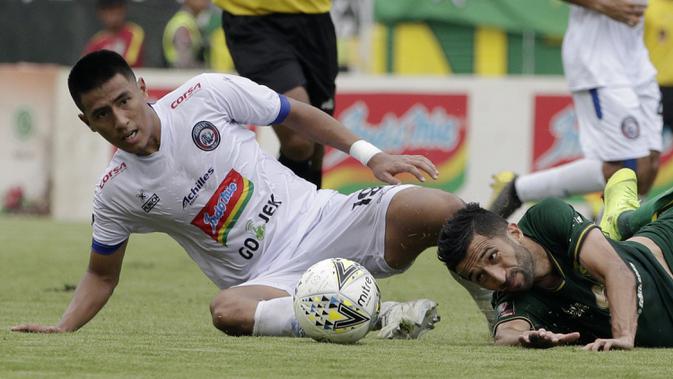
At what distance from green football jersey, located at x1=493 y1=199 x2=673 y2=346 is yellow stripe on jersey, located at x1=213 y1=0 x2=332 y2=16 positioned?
3087 mm

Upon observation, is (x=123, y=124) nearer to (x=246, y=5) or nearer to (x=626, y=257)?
(x=626, y=257)

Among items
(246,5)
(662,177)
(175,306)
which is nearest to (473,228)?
(175,306)

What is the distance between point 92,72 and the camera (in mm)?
5637

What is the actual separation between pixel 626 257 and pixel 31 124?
10.3m

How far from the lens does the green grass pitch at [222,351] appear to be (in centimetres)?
446

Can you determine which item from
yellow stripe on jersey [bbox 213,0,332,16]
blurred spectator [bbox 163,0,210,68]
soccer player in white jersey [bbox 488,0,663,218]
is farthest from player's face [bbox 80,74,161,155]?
blurred spectator [bbox 163,0,210,68]

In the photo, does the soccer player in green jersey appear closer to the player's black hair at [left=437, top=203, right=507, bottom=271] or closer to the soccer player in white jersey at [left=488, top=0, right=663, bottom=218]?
the player's black hair at [left=437, top=203, right=507, bottom=271]

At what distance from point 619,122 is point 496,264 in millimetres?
3951

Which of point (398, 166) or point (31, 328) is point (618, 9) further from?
point (31, 328)

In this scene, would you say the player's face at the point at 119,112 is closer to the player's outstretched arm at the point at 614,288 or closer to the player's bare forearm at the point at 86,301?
the player's bare forearm at the point at 86,301

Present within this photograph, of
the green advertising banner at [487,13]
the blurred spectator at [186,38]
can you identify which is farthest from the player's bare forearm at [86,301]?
the green advertising banner at [487,13]

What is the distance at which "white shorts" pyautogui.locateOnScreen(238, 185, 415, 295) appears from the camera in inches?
236

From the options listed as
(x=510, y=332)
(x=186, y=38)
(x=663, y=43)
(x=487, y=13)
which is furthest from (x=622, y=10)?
(x=186, y=38)

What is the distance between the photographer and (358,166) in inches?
552
